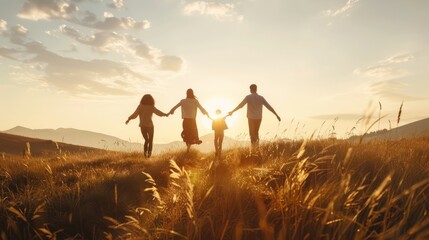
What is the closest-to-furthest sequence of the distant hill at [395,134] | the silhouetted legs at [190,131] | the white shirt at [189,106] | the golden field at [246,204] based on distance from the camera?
1. the golden field at [246,204]
2. the distant hill at [395,134]
3. the silhouetted legs at [190,131]
4. the white shirt at [189,106]

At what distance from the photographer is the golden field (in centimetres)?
237

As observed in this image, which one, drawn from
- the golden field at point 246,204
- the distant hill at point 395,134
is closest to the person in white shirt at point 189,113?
the golden field at point 246,204

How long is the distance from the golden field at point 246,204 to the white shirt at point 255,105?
199 inches

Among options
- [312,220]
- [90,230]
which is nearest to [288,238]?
[312,220]

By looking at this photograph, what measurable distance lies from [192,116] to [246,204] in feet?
31.5

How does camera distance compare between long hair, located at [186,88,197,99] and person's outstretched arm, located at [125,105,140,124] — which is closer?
person's outstretched arm, located at [125,105,140,124]

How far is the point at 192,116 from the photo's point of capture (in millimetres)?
13109

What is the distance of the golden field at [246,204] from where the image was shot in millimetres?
2365

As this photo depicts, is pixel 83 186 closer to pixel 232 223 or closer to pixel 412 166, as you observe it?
pixel 232 223

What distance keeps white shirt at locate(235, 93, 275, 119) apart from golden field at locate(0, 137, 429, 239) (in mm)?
5050

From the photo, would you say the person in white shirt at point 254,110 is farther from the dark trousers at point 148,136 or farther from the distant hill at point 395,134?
the distant hill at point 395,134

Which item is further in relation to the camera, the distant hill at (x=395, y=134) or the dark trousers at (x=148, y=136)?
the dark trousers at (x=148, y=136)

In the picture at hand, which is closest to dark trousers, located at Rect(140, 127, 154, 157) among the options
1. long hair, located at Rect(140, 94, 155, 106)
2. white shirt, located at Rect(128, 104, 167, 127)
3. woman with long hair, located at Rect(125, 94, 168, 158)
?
woman with long hair, located at Rect(125, 94, 168, 158)

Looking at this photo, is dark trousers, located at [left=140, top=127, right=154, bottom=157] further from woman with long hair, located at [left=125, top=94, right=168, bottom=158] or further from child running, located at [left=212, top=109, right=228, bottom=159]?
child running, located at [left=212, top=109, right=228, bottom=159]
